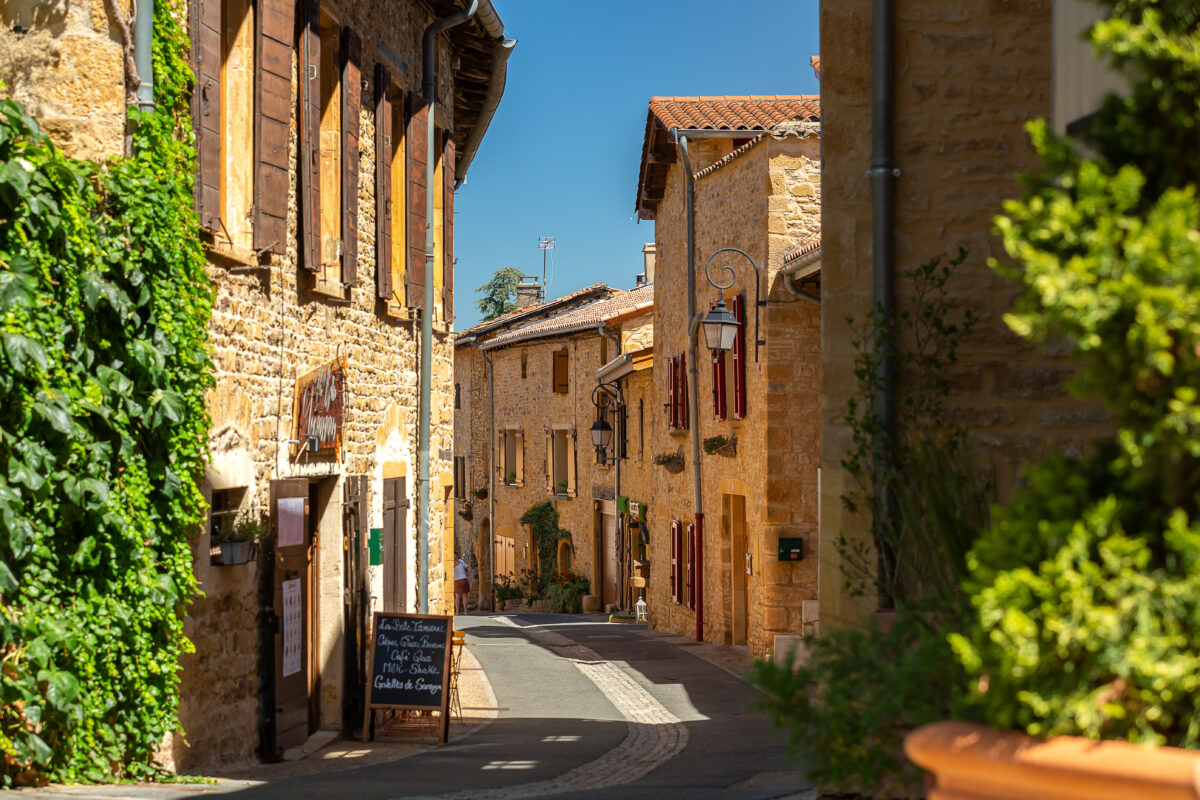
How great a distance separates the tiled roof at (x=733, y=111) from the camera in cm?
1617

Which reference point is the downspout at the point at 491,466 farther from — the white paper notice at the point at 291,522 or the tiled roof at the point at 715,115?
Result: the white paper notice at the point at 291,522

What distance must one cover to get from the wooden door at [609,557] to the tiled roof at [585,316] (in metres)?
3.98

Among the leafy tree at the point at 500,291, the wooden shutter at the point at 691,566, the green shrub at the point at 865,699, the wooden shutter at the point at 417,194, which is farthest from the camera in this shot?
the leafy tree at the point at 500,291

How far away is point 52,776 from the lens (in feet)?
18.4

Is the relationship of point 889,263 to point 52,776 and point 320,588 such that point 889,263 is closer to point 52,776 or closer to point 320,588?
point 52,776

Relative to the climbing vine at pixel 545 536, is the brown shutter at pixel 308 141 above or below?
above

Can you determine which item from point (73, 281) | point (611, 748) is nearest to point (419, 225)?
point (611, 748)

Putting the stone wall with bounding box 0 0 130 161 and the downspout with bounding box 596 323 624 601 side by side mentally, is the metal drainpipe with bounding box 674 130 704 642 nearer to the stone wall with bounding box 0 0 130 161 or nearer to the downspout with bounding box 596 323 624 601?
the downspout with bounding box 596 323 624 601

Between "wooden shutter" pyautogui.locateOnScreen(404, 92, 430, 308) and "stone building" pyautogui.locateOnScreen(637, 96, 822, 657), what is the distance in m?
3.39

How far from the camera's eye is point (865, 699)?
3.32 m

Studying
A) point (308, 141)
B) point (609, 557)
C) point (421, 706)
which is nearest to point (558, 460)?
point (609, 557)

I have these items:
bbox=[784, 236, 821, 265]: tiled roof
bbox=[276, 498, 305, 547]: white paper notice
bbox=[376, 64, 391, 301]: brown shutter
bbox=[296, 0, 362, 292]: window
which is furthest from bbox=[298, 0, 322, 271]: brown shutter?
bbox=[784, 236, 821, 265]: tiled roof

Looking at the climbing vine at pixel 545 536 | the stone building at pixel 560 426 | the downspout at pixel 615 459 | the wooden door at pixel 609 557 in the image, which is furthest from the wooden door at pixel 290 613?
the climbing vine at pixel 545 536

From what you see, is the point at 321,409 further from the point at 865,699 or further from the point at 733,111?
the point at 733,111
